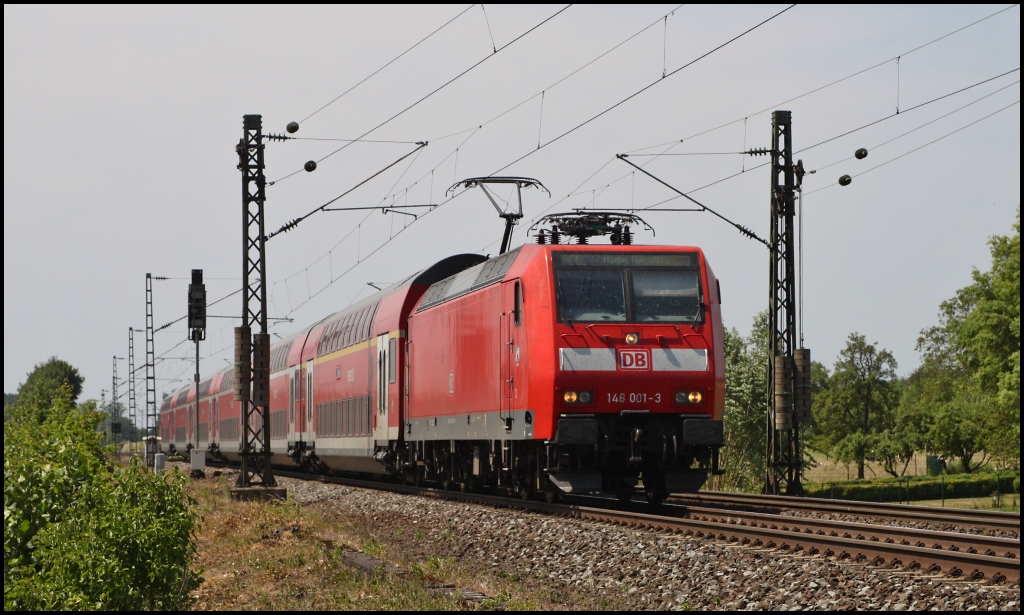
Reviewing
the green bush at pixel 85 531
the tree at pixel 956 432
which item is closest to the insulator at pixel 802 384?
the green bush at pixel 85 531

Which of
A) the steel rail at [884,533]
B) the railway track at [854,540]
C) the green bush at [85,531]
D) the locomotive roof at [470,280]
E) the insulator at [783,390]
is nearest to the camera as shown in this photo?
the green bush at [85,531]

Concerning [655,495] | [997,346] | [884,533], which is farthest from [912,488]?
[884,533]

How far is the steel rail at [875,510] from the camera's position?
15562 mm

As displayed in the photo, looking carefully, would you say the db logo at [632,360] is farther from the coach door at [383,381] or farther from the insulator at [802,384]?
the coach door at [383,381]

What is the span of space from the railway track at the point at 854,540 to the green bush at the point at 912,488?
19.6m

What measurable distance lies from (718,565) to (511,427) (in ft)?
23.9

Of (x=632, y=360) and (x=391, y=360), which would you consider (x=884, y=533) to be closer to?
(x=632, y=360)

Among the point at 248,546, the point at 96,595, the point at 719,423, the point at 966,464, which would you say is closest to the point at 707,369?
the point at 719,423

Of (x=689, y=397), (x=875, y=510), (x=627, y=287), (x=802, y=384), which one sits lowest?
(x=875, y=510)

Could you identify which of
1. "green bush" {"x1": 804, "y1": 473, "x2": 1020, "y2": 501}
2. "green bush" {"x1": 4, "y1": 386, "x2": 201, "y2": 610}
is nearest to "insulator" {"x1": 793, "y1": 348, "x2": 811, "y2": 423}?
"green bush" {"x1": 804, "y1": 473, "x2": 1020, "y2": 501}

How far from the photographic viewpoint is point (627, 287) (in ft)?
58.9

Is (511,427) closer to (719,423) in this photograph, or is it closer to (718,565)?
(719,423)

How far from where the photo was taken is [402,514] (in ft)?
65.5

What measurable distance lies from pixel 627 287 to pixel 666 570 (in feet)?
21.1
